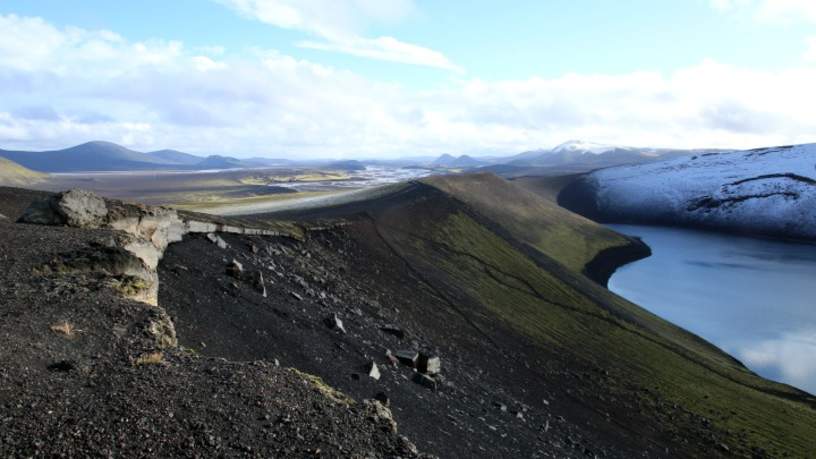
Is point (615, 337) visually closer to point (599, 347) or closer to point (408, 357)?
point (599, 347)

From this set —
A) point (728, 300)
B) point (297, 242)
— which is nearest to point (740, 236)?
point (728, 300)

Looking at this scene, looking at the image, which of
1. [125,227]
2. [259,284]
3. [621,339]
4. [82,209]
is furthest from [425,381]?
[621,339]

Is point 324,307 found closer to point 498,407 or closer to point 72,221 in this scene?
point 498,407

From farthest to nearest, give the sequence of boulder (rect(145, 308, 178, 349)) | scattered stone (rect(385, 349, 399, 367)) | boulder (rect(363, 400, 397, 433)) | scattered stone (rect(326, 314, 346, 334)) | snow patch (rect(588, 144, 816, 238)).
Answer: snow patch (rect(588, 144, 816, 238)) → scattered stone (rect(326, 314, 346, 334)) → scattered stone (rect(385, 349, 399, 367)) → boulder (rect(145, 308, 178, 349)) → boulder (rect(363, 400, 397, 433))

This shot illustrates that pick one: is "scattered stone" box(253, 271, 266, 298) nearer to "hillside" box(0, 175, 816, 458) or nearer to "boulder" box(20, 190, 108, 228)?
"hillside" box(0, 175, 816, 458)

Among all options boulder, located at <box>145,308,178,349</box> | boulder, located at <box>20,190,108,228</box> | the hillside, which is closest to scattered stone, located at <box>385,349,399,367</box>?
the hillside

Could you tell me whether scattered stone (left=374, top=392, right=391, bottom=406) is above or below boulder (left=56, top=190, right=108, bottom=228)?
below

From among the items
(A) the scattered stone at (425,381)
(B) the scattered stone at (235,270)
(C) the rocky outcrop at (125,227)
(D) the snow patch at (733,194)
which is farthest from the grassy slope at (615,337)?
(D) the snow patch at (733,194)
